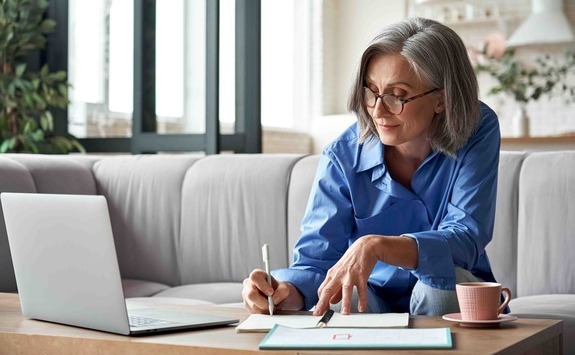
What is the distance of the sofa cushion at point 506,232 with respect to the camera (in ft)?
9.67

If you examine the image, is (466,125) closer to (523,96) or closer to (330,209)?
(330,209)

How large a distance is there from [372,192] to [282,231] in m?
1.15

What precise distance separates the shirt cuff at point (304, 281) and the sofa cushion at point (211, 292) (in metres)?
1.06

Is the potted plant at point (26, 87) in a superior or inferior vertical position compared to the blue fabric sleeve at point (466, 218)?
superior

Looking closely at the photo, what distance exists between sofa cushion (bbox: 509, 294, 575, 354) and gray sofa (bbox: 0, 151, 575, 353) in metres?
0.02

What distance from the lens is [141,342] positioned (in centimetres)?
153

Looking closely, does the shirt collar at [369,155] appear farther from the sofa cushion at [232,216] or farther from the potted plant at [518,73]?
the potted plant at [518,73]

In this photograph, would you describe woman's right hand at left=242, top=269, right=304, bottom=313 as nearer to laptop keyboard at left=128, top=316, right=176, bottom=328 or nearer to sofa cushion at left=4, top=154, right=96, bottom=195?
laptop keyboard at left=128, top=316, right=176, bottom=328

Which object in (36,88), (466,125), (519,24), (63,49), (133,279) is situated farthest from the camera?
(519,24)

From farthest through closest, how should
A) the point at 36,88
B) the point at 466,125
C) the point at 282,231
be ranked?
the point at 36,88 → the point at 282,231 → the point at 466,125

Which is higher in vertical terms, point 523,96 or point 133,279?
point 523,96

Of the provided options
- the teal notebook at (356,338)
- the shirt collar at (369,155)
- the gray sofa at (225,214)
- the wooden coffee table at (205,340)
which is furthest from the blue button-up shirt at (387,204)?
the gray sofa at (225,214)

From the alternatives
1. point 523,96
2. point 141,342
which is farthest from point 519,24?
point 141,342

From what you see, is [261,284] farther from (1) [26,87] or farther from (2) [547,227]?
(1) [26,87]
